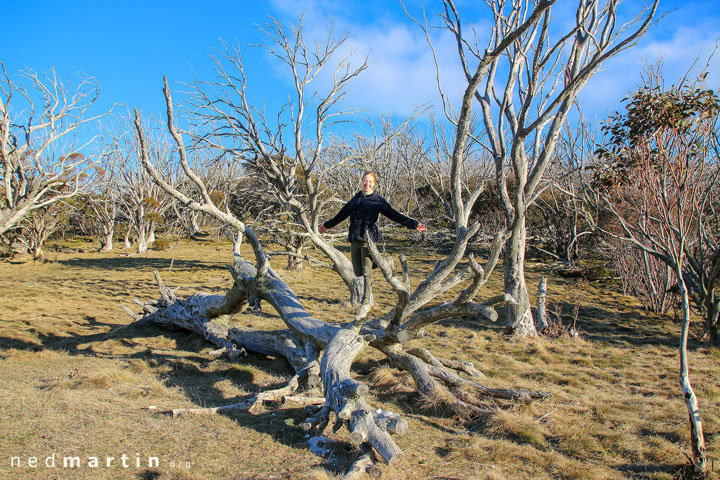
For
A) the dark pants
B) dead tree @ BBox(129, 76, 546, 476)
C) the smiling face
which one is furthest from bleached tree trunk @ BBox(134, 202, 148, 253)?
the smiling face

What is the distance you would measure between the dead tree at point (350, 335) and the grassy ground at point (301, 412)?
0.20 m

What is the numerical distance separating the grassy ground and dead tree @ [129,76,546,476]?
204 millimetres

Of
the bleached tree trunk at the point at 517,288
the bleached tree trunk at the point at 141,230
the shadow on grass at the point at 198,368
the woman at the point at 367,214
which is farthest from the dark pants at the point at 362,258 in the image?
the bleached tree trunk at the point at 141,230

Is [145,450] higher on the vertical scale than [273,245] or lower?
lower

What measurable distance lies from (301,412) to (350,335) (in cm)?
95

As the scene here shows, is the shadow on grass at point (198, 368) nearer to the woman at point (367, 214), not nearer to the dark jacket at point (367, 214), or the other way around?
the woman at point (367, 214)

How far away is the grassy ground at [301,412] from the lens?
3141 mm

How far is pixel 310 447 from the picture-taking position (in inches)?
136

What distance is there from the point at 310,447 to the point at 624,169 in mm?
7626

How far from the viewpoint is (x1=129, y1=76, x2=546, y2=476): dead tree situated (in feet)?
12.0

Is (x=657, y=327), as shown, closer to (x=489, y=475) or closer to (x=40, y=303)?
(x=489, y=475)

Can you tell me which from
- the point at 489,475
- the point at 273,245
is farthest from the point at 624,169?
the point at 273,245

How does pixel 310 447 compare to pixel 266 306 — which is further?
pixel 266 306

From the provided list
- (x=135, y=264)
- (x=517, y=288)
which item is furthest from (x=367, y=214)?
(x=135, y=264)
